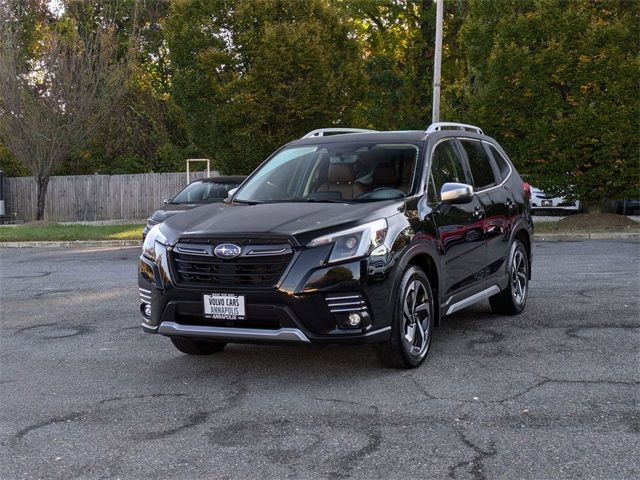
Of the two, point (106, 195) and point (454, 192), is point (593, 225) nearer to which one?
point (454, 192)

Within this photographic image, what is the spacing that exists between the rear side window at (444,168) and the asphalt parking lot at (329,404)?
134 centimetres

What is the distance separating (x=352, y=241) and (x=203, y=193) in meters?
10.7

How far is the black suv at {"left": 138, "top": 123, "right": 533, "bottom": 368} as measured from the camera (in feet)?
17.7

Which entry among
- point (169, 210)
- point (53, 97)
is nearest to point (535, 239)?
point (169, 210)

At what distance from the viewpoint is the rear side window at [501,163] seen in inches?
326

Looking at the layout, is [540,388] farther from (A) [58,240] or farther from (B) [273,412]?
(A) [58,240]

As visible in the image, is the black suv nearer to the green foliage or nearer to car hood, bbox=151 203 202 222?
car hood, bbox=151 203 202 222

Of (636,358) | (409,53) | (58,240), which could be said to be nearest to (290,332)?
(636,358)

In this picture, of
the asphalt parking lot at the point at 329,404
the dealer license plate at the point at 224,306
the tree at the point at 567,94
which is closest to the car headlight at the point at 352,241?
the dealer license plate at the point at 224,306

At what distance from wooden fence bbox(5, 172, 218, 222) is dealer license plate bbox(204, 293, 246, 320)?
1049 inches

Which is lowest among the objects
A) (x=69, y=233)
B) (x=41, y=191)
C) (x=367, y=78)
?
(x=69, y=233)

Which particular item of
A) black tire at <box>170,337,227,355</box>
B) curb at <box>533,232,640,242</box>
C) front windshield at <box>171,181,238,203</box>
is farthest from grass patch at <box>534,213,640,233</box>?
black tire at <box>170,337,227,355</box>

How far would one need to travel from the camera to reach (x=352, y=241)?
18.0ft

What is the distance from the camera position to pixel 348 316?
543 cm
